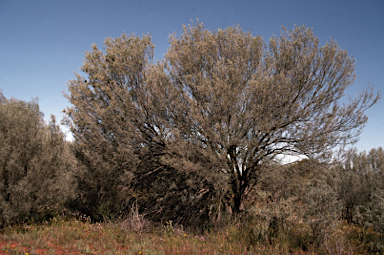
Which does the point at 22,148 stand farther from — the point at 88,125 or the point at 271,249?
the point at 271,249

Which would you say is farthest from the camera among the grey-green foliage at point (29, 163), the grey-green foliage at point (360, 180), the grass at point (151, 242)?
the grey-green foliage at point (360, 180)

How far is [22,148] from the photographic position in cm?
702

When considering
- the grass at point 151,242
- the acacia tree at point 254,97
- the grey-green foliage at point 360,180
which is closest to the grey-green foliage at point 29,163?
the grass at point 151,242

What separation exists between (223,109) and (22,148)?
20.8ft

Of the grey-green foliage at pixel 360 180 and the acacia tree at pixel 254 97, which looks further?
the grey-green foliage at pixel 360 180

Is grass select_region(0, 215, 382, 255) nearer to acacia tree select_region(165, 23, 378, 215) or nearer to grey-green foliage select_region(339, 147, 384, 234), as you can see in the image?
acacia tree select_region(165, 23, 378, 215)

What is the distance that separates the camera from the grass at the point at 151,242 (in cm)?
554

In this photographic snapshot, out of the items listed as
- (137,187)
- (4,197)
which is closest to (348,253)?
(137,187)

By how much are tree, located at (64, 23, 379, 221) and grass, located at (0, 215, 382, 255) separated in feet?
5.72

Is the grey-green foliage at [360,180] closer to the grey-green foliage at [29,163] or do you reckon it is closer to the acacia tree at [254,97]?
the acacia tree at [254,97]

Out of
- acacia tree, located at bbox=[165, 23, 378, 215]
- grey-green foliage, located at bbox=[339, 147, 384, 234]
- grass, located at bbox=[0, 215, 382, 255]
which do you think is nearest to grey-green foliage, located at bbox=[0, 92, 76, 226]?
grass, located at bbox=[0, 215, 382, 255]

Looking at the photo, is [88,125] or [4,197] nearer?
[4,197]

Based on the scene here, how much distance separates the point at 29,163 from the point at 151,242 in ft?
14.5

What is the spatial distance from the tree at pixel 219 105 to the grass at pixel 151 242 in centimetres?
174
